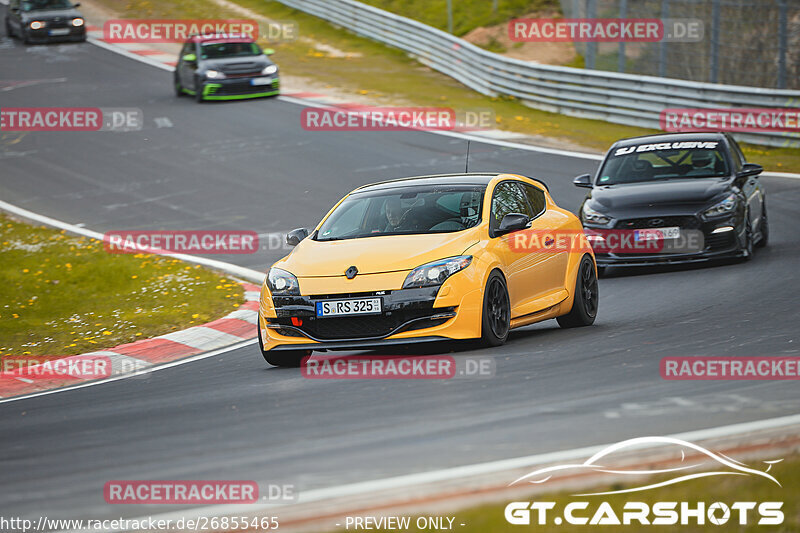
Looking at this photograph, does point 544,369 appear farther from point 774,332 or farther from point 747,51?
point 747,51

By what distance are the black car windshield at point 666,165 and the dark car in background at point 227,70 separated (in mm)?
14536

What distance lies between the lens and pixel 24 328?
43.3ft

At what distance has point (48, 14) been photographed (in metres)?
37.7

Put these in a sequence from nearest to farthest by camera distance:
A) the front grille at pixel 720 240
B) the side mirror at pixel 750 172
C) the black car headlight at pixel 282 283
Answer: the black car headlight at pixel 282 283 < the front grille at pixel 720 240 < the side mirror at pixel 750 172

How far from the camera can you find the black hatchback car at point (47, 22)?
37438 millimetres

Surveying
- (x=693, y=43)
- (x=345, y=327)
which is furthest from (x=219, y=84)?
(x=345, y=327)

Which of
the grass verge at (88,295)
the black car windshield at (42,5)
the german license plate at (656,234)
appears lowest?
the grass verge at (88,295)

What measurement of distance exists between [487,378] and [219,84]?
69.5 feet

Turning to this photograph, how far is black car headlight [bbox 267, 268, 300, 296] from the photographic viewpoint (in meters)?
9.54

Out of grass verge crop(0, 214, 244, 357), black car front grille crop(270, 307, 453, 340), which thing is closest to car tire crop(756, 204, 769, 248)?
grass verge crop(0, 214, 244, 357)

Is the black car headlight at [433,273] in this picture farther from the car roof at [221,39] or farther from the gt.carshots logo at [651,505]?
the car roof at [221,39]

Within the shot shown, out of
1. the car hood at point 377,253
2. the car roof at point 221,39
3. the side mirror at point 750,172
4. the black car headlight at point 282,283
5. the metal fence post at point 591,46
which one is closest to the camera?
the car hood at point 377,253

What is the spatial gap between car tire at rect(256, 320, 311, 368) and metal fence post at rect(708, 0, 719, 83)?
1756 centimetres

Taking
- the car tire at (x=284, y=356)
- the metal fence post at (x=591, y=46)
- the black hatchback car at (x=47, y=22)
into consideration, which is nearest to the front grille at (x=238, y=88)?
the metal fence post at (x=591, y=46)
